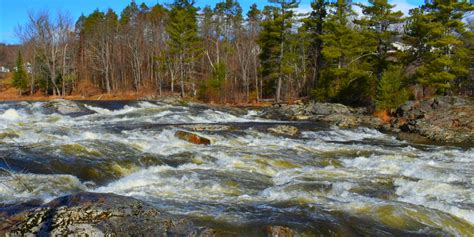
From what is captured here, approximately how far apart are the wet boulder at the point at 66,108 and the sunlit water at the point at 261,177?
9.35m

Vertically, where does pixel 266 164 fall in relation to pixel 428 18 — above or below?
below

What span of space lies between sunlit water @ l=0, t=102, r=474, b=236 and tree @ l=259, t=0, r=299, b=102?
22.0m

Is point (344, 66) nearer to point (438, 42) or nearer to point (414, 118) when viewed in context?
point (438, 42)

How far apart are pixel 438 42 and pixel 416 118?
6.85m

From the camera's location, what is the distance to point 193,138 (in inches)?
663

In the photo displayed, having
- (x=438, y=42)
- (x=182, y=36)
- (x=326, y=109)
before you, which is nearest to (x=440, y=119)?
(x=438, y=42)

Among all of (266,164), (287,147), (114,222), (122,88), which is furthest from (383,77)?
(122,88)

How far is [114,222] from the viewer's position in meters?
5.50

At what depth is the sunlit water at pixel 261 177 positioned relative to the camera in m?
8.00

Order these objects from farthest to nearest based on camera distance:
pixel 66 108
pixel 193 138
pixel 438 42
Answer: pixel 438 42 < pixel 66 108 < pixel 193 138

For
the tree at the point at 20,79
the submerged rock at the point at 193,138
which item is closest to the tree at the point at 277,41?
the submerged rock at the point at 193,138

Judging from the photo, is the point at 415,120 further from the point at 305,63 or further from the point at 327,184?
the point at 305,63

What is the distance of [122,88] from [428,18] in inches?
1519

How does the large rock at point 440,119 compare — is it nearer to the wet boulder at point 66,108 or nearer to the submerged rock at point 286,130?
the submerged rock at point 286,130
